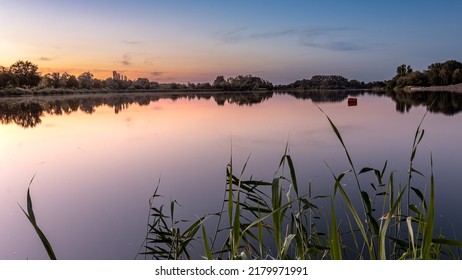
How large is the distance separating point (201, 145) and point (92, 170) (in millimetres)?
1970

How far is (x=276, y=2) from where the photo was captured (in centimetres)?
239

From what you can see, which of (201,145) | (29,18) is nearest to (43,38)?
(29,18)

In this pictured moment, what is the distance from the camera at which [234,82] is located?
757 centimetres

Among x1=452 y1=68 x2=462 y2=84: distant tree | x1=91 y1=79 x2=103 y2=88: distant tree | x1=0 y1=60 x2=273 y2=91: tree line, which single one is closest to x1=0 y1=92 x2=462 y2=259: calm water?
x1=452 y1=68 x2=462 y2=84: distant tree

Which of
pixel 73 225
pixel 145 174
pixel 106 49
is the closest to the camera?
pixel 73 225

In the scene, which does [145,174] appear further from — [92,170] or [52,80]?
[52,80]

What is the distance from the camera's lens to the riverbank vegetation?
4393 mm

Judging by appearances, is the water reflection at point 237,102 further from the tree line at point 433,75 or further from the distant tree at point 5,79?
the distant tree at point 5,79

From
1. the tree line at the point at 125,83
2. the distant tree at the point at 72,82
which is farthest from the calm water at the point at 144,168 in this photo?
the distant tree at the point at 72,82

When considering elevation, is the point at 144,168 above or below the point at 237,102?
below

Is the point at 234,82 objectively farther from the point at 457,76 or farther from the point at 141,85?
the point at 457,76

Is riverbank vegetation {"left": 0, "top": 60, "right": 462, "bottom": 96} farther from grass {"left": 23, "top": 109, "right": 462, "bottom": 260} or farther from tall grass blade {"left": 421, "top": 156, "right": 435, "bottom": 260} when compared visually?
tall grass blade {"left": 421, "top": 156, "right": 435, "bottom": 260}

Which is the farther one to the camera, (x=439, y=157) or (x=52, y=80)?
(x=52, y=80)

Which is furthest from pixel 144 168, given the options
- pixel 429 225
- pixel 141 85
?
pixel 141 85
